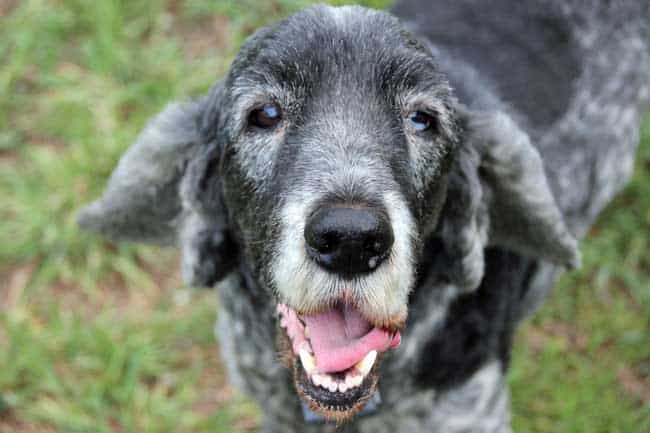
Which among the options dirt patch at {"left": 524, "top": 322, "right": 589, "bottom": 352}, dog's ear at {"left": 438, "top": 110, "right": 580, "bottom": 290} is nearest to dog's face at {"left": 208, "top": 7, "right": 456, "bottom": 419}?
dog's ear at {"left": 438, "top": 110, "right": 580, "bottom": 290}

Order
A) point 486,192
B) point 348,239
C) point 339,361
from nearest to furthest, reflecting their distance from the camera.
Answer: point 348,239 → point 339,361 → point 486,192

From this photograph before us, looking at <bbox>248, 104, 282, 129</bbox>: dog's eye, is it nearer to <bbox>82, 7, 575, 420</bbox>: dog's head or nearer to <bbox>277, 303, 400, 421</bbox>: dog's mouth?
<bbox>82, 7, 575, 420</bbox>: dog's head

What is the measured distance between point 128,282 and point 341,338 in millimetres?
2623

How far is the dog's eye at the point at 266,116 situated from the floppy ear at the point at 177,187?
1.16 ft

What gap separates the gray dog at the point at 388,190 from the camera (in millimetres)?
2744

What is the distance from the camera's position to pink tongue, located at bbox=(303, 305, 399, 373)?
2.85 metres

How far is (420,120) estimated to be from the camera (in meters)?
3.04

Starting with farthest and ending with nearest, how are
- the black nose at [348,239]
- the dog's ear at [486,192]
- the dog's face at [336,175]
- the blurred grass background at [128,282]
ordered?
the blurred grass background at [128,282] → the dog's ear at [486,192] → the dog's face at [336,175] → the black nose at [348,239]

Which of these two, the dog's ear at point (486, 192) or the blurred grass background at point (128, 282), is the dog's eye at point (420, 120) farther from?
the blurred grass background at point (128, 282)

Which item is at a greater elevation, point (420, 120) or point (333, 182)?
point (420, 120)

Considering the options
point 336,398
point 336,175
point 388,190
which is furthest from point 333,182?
point 336,398

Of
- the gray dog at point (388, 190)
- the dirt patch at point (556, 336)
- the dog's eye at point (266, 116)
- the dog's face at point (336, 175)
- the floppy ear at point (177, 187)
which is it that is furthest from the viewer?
the dirt patch at point (556, 336)

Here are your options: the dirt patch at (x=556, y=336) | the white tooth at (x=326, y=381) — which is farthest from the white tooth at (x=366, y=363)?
the dirt patch at (x=556, y=336)

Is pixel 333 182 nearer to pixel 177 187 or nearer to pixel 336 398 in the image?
pixel 336 398
